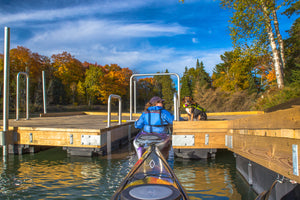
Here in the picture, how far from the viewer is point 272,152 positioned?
241 cm

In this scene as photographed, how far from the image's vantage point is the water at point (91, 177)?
404cm

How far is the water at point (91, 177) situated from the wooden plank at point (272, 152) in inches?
44.0

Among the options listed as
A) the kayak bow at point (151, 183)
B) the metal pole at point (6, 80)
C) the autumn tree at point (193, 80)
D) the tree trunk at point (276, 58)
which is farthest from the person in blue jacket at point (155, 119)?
the autumn tree at point (193, 80)

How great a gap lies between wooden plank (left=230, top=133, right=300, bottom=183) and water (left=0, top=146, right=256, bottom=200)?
1119mm

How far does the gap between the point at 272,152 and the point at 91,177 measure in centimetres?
382

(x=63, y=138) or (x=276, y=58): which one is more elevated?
(x=276, y=58)

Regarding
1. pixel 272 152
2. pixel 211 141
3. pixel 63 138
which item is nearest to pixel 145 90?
pixel 63 138

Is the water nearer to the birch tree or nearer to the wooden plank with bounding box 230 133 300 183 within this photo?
the wooden plank with bounding box 230 133 300 183

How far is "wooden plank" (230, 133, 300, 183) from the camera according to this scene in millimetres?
2006

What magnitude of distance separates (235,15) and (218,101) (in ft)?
49.7

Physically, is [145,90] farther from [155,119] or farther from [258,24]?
[155,119]

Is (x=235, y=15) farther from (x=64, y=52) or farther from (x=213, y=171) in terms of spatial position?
(x=64, y=52)

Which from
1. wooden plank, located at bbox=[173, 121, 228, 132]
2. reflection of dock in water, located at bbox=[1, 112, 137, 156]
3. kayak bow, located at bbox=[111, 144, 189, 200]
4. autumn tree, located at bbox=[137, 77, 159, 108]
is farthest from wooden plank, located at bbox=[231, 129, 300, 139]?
autumn tree, located at bbox=[137, 77, 159, 108]

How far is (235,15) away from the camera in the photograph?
14.9 metres
